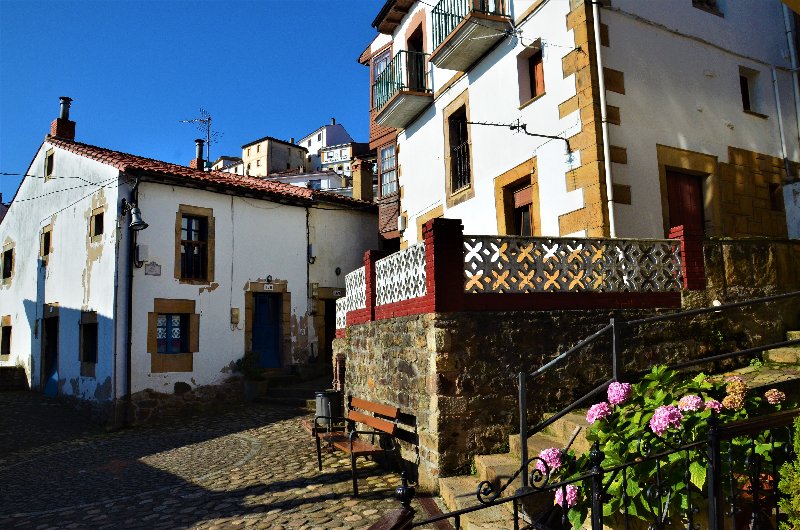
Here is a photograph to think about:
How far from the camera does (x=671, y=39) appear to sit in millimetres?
9203

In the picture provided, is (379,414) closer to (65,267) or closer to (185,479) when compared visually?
(185,479)

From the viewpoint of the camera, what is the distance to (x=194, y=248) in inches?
566

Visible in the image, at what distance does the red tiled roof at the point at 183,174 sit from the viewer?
44.7ft

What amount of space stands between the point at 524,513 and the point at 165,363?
34.5 ft

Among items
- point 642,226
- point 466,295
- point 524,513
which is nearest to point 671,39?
point 642,226

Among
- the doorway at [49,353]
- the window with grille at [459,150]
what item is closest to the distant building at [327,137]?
the doorway at [49,353]

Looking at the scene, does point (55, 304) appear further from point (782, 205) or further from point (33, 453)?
point (782, 205)

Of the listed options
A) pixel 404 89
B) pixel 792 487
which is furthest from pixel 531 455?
pixel 404 89

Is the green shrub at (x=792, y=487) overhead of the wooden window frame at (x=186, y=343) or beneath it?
beneath

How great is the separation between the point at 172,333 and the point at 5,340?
31.4 ft

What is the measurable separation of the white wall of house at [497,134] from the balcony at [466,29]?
0.84ft

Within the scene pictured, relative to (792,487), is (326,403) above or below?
below

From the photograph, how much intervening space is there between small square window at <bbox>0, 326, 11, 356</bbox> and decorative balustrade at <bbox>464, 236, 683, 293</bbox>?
61.3 ft

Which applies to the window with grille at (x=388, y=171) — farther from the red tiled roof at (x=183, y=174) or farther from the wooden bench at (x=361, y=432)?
the wooden bench at (x=361, y=432)
